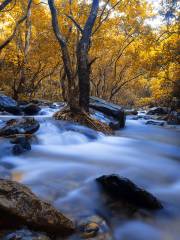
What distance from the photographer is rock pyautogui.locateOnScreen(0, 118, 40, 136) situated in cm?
636

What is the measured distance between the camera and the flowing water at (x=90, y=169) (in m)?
3.09

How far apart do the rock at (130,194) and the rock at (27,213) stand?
869 mm

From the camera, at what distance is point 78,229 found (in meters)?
2.75

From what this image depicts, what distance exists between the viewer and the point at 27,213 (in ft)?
8.33

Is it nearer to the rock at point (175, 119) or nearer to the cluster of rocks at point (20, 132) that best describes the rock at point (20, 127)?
the cluster of rocks at point (20, 132)

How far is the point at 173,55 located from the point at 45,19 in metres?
10.8

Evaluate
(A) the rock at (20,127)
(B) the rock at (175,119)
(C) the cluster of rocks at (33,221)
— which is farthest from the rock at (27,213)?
(B) the rock at (175,119)

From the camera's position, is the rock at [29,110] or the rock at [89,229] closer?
the rock at [89,229]

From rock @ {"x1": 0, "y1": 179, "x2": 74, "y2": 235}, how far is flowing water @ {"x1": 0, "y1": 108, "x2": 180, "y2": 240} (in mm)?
428

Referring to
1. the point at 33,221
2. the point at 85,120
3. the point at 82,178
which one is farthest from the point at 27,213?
the point at 85,120

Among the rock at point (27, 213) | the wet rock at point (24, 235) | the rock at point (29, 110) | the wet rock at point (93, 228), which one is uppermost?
the rock at point (27, 213)

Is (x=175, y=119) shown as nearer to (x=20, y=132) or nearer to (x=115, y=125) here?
(x=115, y=125)

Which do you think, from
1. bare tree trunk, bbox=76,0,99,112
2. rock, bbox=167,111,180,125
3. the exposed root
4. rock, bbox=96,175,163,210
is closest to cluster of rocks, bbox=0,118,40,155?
the exposed root

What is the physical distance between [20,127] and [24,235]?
4.37 m
